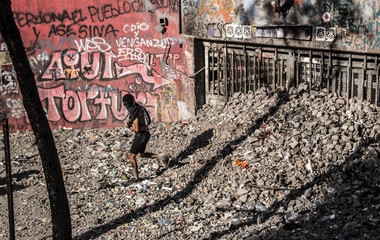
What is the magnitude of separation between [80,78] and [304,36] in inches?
265

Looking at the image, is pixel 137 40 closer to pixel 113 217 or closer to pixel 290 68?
pixel 290 68

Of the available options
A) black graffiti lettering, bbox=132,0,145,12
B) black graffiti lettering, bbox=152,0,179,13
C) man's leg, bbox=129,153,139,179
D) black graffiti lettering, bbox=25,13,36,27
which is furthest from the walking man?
black graffiti lettering, bbox=25,13,36,27

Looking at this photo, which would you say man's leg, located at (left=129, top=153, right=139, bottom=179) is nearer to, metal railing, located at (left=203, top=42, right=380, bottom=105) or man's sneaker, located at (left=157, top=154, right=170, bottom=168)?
man's sneaker, located at (left=157, top=154, right=170, bottom=168)

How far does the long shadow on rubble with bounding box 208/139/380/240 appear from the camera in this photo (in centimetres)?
719

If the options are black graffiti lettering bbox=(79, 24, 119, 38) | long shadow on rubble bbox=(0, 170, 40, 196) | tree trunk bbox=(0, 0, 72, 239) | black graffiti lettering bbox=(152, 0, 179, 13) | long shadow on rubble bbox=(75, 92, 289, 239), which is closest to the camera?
tree trunk bbox=(0, 0, 72, 239)

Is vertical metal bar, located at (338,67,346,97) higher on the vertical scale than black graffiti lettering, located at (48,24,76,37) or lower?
lower

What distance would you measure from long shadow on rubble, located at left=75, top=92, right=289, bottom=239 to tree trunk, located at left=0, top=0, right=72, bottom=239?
1.18m

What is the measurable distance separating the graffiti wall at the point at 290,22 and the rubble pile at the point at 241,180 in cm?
120

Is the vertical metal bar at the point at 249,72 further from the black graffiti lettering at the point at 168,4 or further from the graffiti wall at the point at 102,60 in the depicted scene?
the black graffiti lettering at the point at 168,4

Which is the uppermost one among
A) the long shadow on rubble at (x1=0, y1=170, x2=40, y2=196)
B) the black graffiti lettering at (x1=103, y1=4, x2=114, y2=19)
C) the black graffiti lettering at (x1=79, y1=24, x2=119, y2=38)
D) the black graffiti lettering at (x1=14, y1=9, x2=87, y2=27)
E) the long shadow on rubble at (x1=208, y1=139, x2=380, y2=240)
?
the black graffiti lettering at (x1=103, y1=4, x2=114, y2=19)

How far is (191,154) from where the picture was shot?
11180 millimetres

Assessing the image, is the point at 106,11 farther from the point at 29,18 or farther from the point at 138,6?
the point at 29,18

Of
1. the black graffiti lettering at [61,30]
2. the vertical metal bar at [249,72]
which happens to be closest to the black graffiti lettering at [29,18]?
the black graffiti lettering at [61,30]

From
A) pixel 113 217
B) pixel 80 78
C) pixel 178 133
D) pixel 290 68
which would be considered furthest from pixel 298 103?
pixel 80 78
